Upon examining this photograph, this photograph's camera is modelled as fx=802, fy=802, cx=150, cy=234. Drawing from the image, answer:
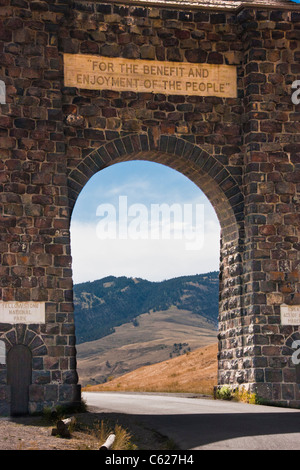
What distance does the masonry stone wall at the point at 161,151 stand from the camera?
2141 centimetres

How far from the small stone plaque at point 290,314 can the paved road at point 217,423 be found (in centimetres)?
299

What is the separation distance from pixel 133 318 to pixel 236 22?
108 m

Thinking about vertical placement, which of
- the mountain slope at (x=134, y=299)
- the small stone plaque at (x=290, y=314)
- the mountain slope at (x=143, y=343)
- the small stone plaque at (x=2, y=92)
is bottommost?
the mountain slope at (x=143, y=343)

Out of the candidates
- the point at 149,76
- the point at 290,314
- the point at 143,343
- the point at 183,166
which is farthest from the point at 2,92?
the point at 143,343

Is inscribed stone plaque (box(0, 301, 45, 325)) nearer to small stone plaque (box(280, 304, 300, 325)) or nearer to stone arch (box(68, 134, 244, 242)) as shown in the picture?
stone arch (box(68, 134, 244, 242))

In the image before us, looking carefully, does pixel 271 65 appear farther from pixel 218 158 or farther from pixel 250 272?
pixel 250 272

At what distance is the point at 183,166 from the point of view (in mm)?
24328

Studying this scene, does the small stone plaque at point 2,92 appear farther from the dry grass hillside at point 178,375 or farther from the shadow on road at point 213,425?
the dry grass hillside at point 178,375

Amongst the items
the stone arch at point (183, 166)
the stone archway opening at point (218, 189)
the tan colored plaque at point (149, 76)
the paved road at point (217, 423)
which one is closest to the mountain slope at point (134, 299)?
the stone archway opening at point (218, 189)

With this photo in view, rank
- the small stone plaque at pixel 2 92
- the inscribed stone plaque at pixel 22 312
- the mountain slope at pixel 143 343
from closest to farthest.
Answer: the inscribed stone plaque at pixel 22 312
the small stone plaque at pixel 2 92
the mountain slope at pixel 143 343

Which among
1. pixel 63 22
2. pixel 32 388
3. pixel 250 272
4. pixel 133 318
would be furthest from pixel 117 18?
pixel 133 318

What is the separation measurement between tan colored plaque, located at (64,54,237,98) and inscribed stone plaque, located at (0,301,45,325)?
256 inches

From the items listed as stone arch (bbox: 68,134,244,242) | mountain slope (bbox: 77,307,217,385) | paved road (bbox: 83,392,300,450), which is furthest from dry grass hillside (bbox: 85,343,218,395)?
mountain slope (bbox: 77,307,217,385)

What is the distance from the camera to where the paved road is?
12953 mm
